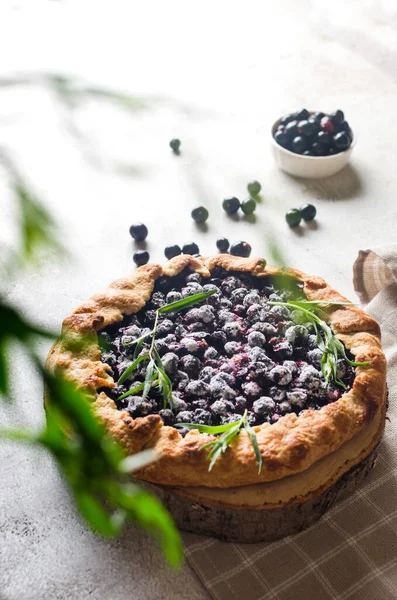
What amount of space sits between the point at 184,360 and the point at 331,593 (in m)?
0.88

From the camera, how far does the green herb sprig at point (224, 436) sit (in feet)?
6.32

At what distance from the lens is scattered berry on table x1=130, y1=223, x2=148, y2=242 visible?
3.69 m

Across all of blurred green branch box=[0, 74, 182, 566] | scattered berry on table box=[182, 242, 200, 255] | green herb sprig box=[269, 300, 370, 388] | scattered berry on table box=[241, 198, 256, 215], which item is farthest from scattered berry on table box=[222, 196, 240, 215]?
blurred green branch box=[0, 74, 182, 566]

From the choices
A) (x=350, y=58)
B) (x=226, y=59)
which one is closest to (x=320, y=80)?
(x=350, y=58)

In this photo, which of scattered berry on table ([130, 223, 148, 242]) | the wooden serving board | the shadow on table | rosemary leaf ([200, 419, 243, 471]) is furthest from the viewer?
the shadow on table

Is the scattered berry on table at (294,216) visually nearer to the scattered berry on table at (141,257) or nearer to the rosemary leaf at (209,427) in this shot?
the scattered berry on table at (141,257)

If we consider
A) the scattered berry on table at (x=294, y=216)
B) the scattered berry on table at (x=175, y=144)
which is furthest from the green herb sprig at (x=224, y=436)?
the scattered berry on table at (x=175, y=144)

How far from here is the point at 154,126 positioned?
4762 millimetres

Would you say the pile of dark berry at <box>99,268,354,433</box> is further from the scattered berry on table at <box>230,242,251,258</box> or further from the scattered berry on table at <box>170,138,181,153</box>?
the scattered berry on table at <box>170,138,181,153</box>

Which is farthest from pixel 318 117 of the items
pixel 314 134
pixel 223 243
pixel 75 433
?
pixel 75 433

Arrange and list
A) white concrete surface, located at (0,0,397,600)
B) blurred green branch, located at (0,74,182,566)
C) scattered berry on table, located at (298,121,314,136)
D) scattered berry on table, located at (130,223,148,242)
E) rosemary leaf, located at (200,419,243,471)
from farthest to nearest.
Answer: scattered berry on table, located at (298,121,314,136) → scattered berry on table, located at (130,223,148,242) → white concrete surface, located at (0,0,397,600) → rosemary leaf, located at (200,419,243,471) → blurred green branch, located at (0,74,182,566)

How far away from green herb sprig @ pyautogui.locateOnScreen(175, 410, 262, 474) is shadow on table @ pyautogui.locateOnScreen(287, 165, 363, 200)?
2.38 metres

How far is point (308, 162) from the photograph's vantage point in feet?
13.4

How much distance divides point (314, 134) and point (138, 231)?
1.28 m
